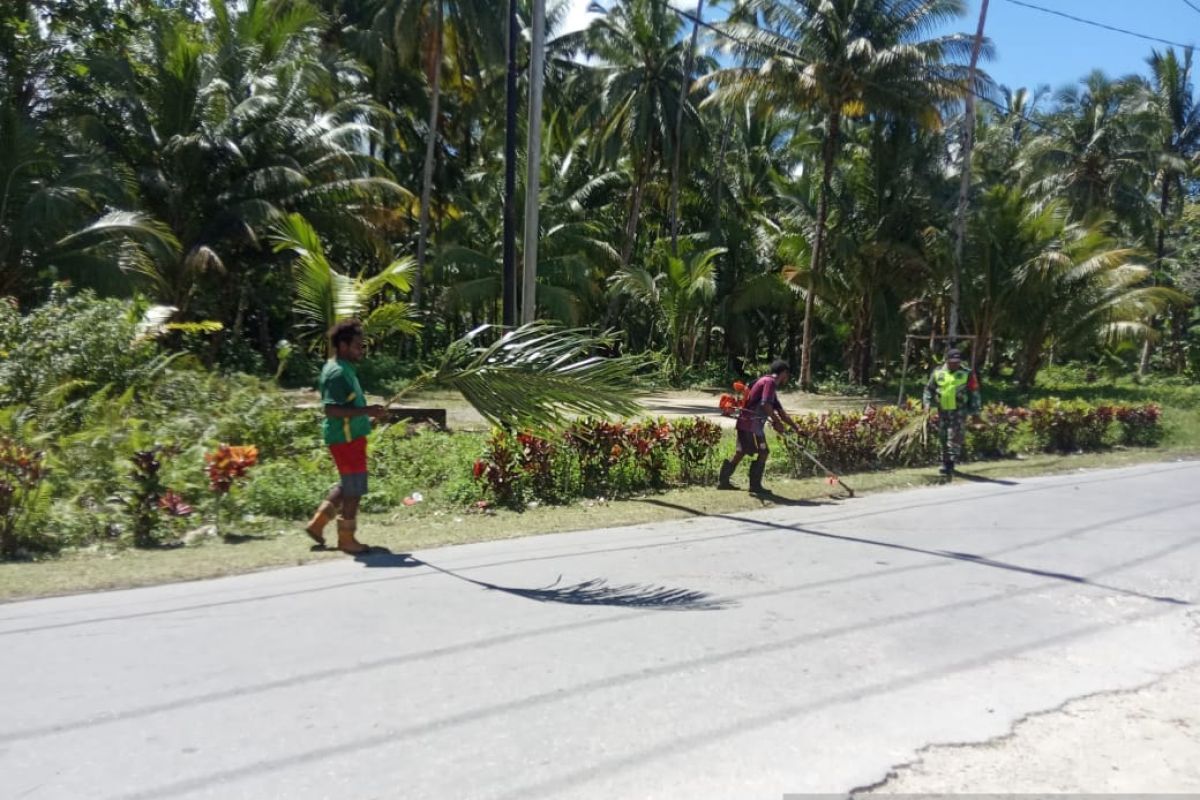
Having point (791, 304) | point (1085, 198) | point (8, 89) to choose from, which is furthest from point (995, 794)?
point (1085, 198)

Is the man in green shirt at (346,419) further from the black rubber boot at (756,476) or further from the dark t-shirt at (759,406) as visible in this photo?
the black rubber boot at (756,476)

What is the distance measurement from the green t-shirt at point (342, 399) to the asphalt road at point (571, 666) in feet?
3.18

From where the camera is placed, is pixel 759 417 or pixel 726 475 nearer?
pixel 759 417

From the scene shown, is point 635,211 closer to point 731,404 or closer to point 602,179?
point 602,179

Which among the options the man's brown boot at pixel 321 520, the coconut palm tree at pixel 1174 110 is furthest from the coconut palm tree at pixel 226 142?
the coconut palm tree at pixel 1174 110

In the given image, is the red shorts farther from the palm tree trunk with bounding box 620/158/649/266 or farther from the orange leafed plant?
the palm tree trunk with bounding box 620/158/649/266

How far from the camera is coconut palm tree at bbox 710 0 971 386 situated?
77.8 ft

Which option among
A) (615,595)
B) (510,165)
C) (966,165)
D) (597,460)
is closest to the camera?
(615,595)

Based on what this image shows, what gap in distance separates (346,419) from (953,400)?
9669 mm

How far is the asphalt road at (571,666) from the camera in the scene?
12.2 feet

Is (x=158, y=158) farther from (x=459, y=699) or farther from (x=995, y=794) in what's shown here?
(x=995, y=794)

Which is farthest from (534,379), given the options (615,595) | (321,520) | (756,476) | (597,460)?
(756,476)

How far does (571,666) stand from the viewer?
491cm

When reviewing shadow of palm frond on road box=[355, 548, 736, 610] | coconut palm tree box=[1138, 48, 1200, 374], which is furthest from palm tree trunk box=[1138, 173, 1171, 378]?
shadow of palm frond on road box=[355, 548, 736, 610]
